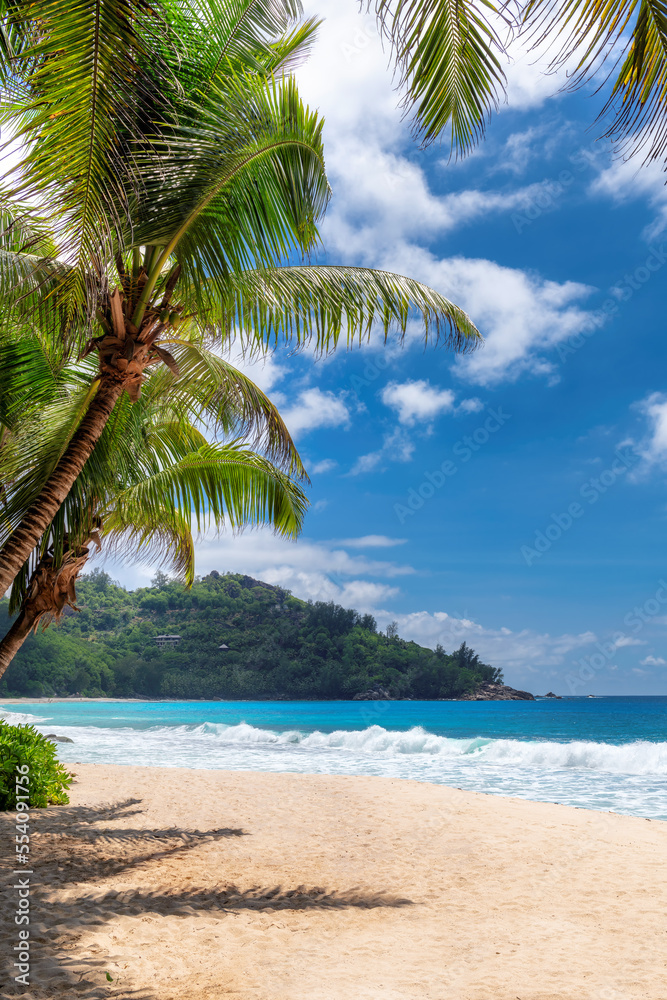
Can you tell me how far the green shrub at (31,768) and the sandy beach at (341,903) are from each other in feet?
0.89

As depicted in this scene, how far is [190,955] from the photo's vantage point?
3.73 m

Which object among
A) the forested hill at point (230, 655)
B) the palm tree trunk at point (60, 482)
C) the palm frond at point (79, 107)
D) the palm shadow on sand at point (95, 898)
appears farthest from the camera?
the forested hill at point (230, 655)

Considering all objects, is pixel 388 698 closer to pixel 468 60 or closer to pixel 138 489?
pixel 138 489

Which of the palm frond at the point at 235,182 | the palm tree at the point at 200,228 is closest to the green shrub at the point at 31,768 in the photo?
the palm tree at the point at 200,228

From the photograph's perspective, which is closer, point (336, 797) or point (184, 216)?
point (184, 216)

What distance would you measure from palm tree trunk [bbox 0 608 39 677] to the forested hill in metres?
54.3

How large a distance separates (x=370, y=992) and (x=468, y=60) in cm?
457

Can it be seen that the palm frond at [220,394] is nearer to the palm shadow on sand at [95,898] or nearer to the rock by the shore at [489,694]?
the palm shadow on sand at [95,898]

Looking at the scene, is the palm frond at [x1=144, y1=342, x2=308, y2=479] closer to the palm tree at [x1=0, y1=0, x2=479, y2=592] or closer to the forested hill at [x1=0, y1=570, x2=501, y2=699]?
the palm tree at [x1=0, y1=0, x2=479, y2=592]

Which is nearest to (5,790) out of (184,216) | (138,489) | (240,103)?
(138,489)

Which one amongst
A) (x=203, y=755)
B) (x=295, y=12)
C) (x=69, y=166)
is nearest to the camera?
(x=69, y=166)

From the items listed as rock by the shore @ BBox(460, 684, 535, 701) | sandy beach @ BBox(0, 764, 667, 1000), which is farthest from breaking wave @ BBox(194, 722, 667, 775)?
rock by the shore @ BBox(460, 684, 535, 701)

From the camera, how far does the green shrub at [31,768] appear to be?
256 inches

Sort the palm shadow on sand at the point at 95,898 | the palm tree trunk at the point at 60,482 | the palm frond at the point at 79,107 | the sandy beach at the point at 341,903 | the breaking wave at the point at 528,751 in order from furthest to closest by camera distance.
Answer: the breaking wave at the point at 528,751, the palm tree trunk at the point at 60,482, the sandy beach at the point at 341,903, the palm shadow on sand at the point at 95,898, the palm frond at the point at 79,107
